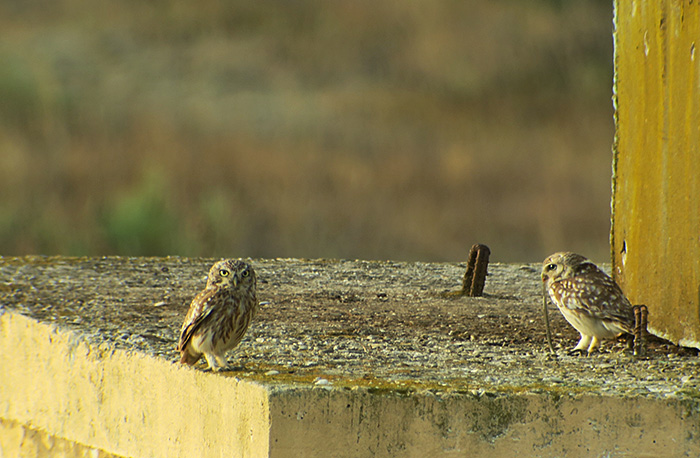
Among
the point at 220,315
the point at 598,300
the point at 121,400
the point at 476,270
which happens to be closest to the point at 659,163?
the point at 598,300

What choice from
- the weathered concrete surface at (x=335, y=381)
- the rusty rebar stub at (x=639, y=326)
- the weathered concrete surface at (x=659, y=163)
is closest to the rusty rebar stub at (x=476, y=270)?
the weathered concrete surface at (x=335, y=381)

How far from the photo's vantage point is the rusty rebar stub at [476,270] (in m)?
5.21

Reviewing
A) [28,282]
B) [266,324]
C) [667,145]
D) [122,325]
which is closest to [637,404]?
[667,145]

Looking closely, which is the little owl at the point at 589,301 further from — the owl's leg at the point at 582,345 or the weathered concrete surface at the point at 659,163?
the weathered concrete surface at the point at 659,163

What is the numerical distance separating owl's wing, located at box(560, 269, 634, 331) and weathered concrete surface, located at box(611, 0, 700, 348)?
385 mm

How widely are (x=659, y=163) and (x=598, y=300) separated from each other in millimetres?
815

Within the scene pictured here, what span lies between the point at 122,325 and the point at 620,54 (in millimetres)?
2668

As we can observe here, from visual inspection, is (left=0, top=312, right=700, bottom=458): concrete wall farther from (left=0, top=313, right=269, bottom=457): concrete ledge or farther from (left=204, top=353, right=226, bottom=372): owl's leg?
(left=204, top=353, right=226, bottom=372): owl's leg

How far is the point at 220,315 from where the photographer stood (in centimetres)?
339

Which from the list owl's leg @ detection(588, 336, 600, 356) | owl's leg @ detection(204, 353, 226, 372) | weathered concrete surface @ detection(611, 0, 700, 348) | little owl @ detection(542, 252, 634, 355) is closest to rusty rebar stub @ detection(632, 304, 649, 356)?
little owl @ detection(542, 252, 634, 355)

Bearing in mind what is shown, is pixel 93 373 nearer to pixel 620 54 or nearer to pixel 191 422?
pixel 191 422

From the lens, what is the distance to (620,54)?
468cm

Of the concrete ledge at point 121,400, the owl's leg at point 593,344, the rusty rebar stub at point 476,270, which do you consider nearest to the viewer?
the concrete ledge at point 121,400

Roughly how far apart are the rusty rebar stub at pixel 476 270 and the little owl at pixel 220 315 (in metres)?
1.96
